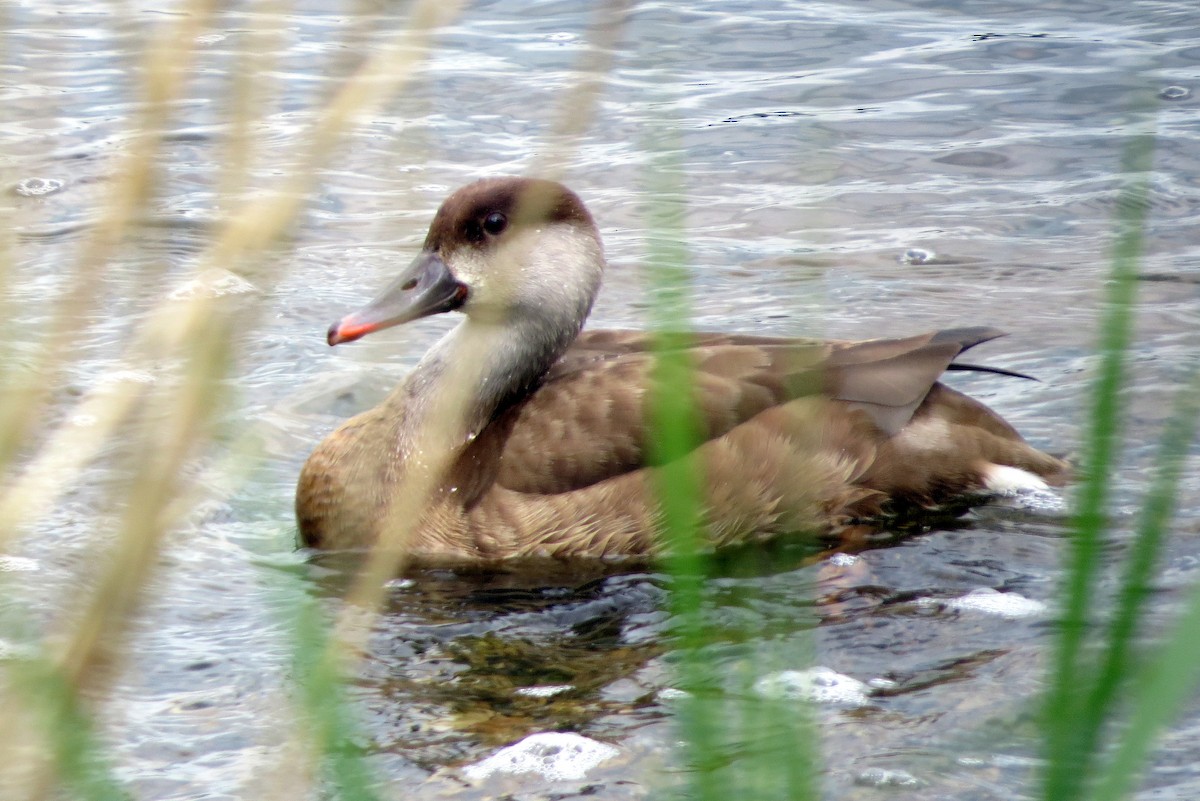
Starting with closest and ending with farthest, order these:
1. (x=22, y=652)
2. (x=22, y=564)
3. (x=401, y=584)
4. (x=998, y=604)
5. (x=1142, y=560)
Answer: (x=1142, y=560) → (x=22, y=652) → (x=998, y=604) → (x=22, y=564) → (x=401, y=584)

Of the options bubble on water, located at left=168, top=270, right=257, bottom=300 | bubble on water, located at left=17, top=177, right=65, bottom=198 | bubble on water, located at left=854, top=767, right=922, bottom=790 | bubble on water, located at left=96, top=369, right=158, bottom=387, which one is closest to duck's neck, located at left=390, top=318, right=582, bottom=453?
bubble on water, located at left=854, top=767, right=922, bottom=790

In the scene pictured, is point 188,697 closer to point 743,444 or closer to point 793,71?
point 743,444

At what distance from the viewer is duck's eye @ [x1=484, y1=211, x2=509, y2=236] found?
18.5 ft

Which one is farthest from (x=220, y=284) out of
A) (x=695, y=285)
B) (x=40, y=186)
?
(x=40, y=186)

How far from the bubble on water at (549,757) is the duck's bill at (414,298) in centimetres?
166

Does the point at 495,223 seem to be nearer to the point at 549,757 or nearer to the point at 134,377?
the point at 549,757

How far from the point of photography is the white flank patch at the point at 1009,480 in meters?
5.72

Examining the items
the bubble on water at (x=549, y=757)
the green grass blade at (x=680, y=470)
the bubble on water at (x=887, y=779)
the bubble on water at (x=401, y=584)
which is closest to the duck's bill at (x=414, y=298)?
the bubble on water at (x=401, y=584)

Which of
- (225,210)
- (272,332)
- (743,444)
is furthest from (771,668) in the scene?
(272,332)

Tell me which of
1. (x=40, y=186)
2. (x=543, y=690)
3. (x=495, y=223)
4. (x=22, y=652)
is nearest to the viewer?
(x=22, y=652)

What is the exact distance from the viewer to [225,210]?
1.78 m

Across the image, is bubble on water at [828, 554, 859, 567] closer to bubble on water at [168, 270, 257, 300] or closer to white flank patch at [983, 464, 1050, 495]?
white flank patch at [983, 464, 1050, 495]

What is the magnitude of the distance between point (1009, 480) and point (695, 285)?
2.49 m

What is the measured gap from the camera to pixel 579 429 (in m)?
5.45
